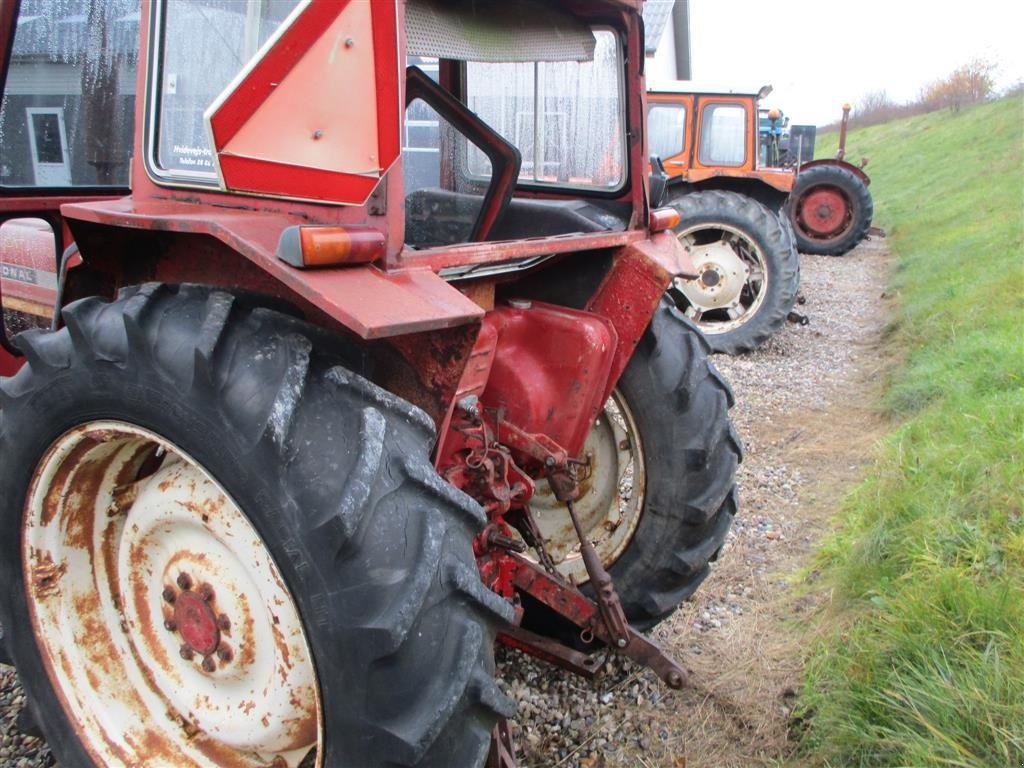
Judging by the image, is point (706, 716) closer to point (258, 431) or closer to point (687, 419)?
point (687, 419)

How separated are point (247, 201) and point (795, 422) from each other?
4.46m

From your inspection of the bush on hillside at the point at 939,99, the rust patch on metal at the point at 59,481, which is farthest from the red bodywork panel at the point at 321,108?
the bush on hillside at the point at 939,99

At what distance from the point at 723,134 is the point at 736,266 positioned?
1.47 metres

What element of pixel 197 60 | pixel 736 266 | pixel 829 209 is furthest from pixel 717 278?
pixel 829 209

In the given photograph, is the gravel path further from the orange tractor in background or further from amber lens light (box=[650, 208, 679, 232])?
the orange tractor in background

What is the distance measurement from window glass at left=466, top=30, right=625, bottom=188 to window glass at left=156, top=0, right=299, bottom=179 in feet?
2.96

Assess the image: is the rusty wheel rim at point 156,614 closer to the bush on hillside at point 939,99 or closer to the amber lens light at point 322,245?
the amber lens light at point 322,245

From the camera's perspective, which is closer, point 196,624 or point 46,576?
point 196,624

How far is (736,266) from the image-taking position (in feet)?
23.7

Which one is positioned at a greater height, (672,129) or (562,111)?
(672,129)

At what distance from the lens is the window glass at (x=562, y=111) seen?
2.47 meters

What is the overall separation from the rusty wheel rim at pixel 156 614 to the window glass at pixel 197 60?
59cm

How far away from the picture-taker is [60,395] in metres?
1.75

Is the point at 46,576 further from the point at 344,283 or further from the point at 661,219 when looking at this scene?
the point at 661,219
